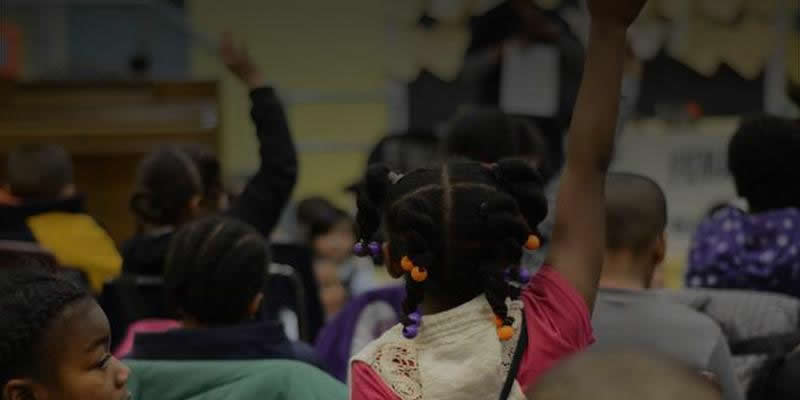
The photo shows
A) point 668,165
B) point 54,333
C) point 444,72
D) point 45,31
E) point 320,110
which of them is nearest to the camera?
point 54,333

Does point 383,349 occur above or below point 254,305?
above

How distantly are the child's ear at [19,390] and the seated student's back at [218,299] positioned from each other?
3.38 ft

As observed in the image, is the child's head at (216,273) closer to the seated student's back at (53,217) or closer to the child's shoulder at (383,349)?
the child's shoulder at (383,349)

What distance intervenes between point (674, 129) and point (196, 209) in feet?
18.2

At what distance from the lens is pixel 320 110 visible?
1116cm

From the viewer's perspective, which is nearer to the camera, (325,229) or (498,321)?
(498,321)

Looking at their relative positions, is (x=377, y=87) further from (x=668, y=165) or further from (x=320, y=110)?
(x=668, y=165)

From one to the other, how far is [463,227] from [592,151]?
275mm

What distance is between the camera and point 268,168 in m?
4.75

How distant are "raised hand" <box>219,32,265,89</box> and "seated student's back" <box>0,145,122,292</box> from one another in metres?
0.83

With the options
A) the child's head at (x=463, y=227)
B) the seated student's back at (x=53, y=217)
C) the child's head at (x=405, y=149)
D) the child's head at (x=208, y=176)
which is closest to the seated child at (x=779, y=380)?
the child's head at (x=463, y=227)

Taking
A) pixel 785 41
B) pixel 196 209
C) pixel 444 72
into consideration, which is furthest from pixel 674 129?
pixel 196 209

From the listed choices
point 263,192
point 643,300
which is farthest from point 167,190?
point 643,300

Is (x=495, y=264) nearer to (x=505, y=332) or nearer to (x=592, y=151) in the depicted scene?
(x=505, y=332)
